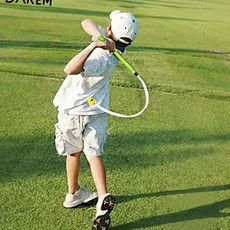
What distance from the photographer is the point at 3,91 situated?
5383mm

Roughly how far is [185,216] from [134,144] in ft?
3.85

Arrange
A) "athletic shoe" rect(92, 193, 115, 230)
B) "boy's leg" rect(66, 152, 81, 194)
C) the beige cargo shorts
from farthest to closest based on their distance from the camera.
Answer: "boy's leg" rect(66, 152, 81, 194) → the beige cargo shorts → "athletic shoe" rect(92, 193, 115, 230)

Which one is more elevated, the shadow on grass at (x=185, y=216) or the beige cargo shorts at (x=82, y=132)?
the beige cargo shorts at (x=82, y=132)

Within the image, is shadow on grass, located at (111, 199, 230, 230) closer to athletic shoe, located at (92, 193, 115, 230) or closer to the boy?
athletic shoe, located at (92, 193, 115, 230)

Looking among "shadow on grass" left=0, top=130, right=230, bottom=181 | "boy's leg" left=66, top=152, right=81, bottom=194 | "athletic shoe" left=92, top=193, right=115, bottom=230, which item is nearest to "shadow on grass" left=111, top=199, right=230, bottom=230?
"athletic shoe" left=92, top=193, right=115, bottom=230

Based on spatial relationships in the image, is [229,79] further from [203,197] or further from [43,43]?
[203,197]

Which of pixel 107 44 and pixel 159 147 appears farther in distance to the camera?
pixel 159 147

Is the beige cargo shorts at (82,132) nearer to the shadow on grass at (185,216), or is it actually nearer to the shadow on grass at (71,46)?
the shadow on grass at (185,216)

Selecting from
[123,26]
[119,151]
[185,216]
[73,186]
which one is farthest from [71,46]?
[123,26]

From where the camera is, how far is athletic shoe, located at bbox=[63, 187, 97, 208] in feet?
10.7

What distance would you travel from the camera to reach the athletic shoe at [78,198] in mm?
3273

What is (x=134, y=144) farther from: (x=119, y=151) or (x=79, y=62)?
(x=79, y=62)

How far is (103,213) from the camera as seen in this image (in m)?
3.01

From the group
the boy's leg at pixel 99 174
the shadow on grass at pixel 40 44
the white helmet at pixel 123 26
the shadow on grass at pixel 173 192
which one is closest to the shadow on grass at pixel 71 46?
the shadow on grass at pixel 40 44
